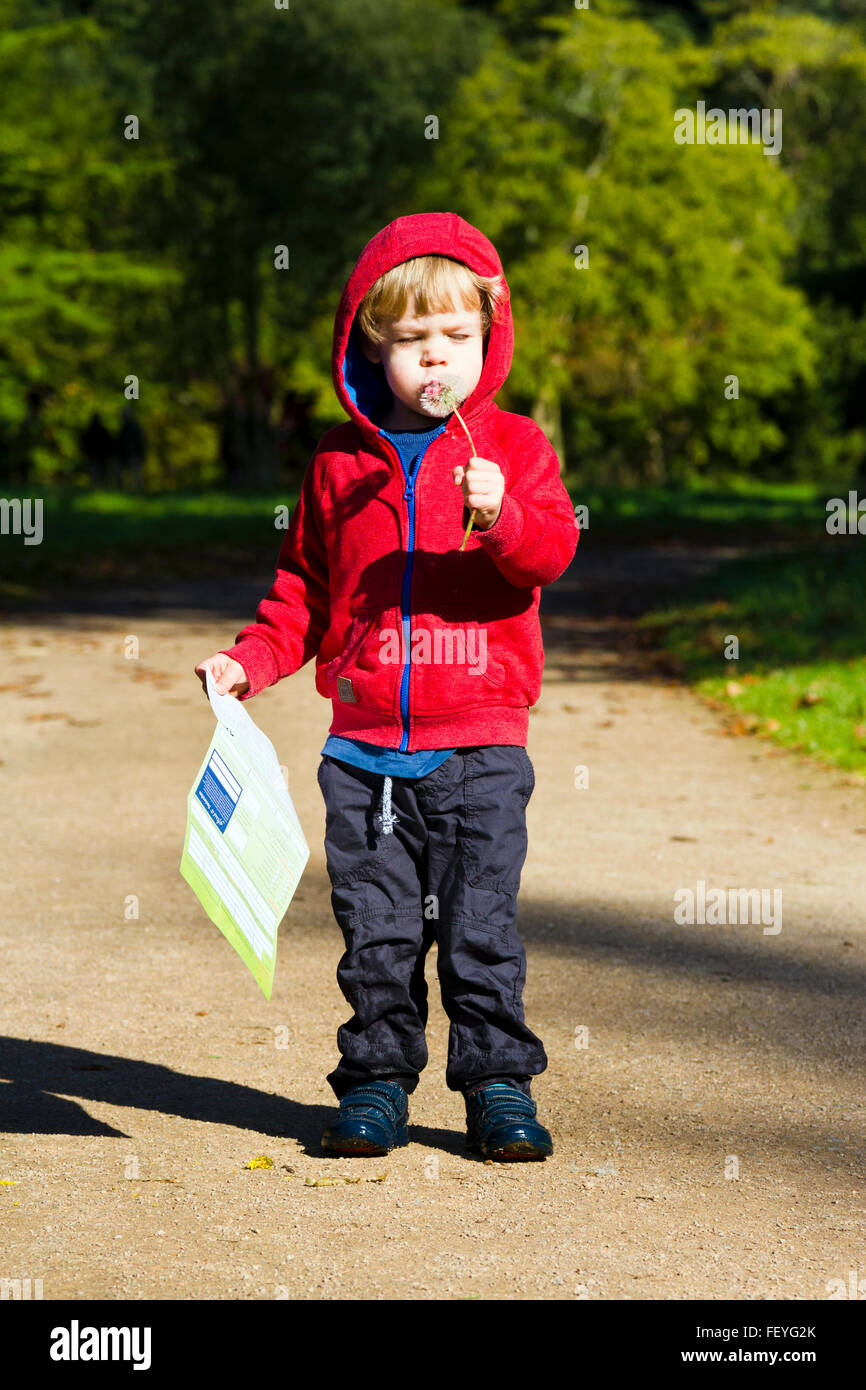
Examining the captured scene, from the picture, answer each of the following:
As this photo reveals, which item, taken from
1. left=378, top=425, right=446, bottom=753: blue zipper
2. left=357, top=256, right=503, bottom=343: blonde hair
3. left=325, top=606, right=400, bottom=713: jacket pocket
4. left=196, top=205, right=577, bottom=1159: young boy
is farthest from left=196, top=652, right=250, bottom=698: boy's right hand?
left=357, top=256, right=503, bottom=343: blonde hair

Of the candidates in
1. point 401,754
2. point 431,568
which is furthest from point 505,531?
point 401,754

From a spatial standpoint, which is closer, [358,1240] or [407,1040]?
[358,1240]

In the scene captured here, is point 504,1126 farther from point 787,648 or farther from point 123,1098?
point 787,648

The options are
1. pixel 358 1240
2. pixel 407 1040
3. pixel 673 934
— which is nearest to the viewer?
pixel 358 1240

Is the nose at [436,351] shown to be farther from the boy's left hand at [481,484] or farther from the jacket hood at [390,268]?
the boy's left hand at [481,484]

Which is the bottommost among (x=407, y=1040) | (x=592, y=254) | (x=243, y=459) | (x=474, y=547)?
(x=407, y=1040)

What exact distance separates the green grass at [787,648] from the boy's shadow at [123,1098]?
450cm

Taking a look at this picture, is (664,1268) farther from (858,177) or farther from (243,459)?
(858,177)

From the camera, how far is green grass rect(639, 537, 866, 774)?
846 centimetres

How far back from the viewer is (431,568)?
10.8 ft

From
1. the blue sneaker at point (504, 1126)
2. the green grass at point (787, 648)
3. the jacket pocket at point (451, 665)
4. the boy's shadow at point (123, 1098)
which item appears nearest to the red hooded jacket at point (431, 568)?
the jacket pocket at point (451, 665)

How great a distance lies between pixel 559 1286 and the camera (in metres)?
2.65

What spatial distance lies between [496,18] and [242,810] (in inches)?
1673

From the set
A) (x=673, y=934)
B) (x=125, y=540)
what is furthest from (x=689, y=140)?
(x=673, y=934)
